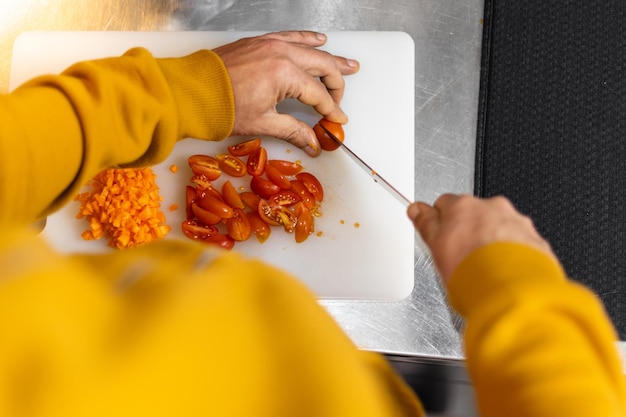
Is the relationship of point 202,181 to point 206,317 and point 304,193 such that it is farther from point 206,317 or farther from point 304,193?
point 206,317

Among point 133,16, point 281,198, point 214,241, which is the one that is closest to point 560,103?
point 281,198

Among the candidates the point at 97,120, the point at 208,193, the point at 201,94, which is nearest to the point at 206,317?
the point at 97,120

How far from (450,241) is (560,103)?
598 millimetres

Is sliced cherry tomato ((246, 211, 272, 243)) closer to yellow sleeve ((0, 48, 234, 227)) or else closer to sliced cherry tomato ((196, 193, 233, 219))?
sliced cherry tomato ((196, 193, 233, 219))

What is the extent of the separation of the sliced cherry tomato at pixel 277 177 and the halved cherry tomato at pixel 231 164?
4cm

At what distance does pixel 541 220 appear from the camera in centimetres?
96

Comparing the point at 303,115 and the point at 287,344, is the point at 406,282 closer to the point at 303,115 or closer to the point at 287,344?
the point at 303,115

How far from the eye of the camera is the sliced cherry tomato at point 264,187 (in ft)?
2.96

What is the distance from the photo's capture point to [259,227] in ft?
2.97

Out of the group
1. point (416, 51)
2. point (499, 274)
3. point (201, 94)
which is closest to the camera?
point (499, 274)

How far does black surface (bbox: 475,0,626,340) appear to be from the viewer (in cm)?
95

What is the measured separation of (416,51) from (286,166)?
33cm

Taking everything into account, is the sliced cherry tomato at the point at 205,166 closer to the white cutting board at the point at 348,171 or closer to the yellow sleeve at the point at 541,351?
the white cutting board at the point at 348,171

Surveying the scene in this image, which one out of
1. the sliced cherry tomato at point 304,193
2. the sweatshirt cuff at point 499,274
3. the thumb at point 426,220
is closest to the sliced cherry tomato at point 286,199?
the sliced cherry tomato at point 304,193
